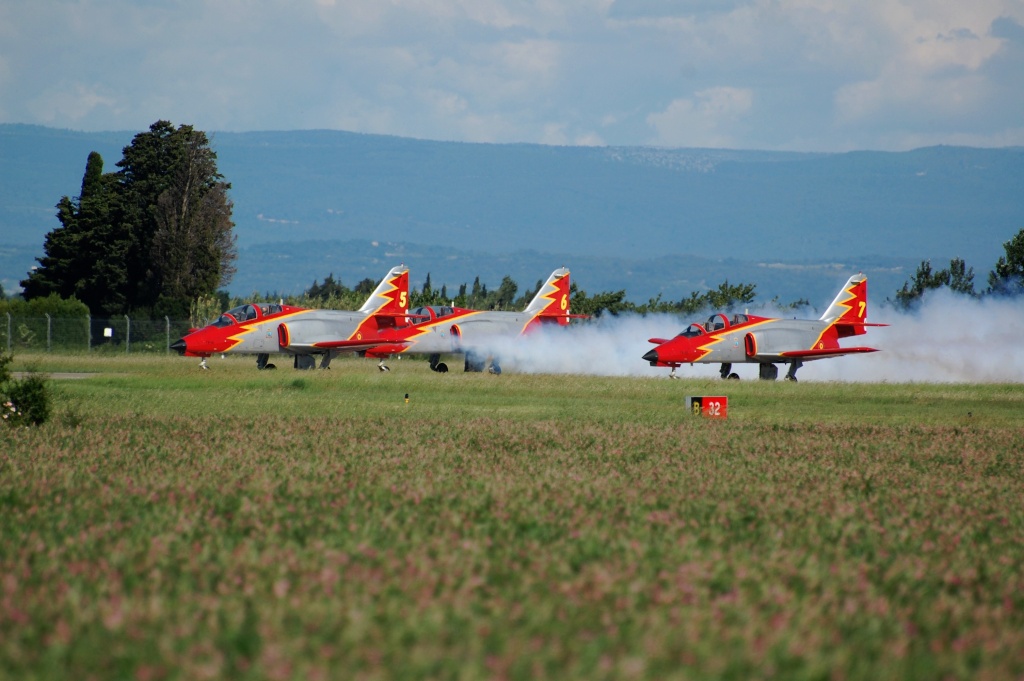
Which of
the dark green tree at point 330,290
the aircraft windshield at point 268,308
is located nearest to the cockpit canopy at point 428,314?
the aircraft windshield at point 268,308

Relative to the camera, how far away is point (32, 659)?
6.96m

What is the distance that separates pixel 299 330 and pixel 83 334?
1847cm

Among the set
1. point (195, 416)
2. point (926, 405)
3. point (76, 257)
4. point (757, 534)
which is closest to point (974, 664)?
point (757, 534)

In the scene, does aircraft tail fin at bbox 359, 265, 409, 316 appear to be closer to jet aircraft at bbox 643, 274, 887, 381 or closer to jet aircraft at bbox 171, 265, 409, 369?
jet aircraft at bbox 171, 265, 409, 369

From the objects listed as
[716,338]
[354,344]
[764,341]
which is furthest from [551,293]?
[764,341]

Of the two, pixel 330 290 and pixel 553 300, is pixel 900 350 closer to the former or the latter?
pixel 553 300

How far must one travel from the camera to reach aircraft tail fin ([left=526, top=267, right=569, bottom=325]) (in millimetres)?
58250

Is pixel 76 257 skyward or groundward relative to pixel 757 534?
skyward

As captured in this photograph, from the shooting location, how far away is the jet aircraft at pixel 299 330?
1916 inches

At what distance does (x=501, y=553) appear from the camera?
10.2 meters

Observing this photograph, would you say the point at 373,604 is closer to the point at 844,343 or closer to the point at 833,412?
the point at 833,412

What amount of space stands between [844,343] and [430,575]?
169ft

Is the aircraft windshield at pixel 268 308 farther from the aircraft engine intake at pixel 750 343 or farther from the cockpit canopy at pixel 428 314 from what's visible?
the aircraft engine intake at pixel 750 343

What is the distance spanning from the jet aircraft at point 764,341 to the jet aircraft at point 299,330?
11.9 metres
